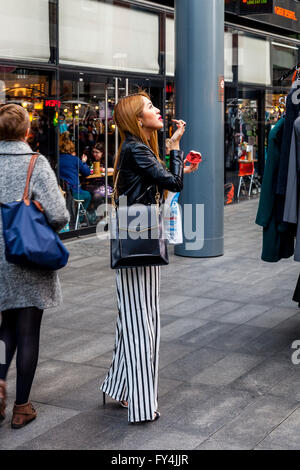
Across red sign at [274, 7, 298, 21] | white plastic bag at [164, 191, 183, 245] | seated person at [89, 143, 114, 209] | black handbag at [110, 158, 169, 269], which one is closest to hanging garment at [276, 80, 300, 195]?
white plastic bag at [164, 191, 183, 245]

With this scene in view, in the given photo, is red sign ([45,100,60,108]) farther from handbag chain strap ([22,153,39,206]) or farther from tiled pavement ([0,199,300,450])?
handbag chain strap ([22,153,39,206])

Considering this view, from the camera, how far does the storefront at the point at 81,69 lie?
33.3ft

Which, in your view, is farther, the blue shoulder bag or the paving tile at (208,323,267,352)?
the paving tile at (208,323,267,352)

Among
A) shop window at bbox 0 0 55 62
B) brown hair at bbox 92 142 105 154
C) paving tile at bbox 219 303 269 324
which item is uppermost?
shop window at bbox 0 0 55 62

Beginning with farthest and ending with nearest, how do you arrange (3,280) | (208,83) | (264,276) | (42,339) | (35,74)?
(35,74) < (208,83) < (264,276) < (42,339) < (3,280)

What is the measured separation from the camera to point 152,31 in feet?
43.4

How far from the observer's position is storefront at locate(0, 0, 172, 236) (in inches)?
400

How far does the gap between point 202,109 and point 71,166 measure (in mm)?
2639

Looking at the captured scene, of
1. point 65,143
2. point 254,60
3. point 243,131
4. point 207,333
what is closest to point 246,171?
point 243,131

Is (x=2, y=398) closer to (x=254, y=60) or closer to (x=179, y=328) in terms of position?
(x=179, y=328)

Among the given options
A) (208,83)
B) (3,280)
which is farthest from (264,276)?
(3,280)

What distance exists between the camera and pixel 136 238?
4.15 metres
